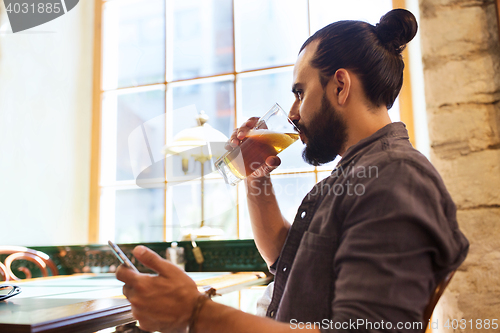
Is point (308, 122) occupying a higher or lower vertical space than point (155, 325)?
higher

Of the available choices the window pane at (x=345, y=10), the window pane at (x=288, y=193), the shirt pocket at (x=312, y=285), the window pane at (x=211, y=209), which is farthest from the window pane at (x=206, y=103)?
the shirt pocket at (x=312, y=285)

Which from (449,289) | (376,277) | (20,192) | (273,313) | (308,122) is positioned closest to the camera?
(376,277)

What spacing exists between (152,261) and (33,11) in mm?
2538

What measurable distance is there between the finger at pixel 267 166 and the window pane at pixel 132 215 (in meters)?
1.50

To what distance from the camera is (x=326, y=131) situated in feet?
3.04

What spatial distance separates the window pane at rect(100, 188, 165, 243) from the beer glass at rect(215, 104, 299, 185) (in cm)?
157

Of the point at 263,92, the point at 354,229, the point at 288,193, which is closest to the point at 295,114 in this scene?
the point at 354,229

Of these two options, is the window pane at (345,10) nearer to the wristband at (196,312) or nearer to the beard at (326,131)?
the beard at (326,131)

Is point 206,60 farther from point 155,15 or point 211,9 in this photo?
point 155,15

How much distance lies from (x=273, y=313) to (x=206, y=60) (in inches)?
82.5

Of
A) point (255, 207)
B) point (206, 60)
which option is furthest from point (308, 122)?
point (206, 60)

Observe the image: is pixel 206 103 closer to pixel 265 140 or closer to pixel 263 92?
pixel 263 92

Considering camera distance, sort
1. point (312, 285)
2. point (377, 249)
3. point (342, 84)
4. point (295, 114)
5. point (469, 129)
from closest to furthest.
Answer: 1. point (377, 249)
2. point (312, 285)
3. point (342, 84)
4. point (295, 114)
5. point (469, 129)

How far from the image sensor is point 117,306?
0.83 metres
